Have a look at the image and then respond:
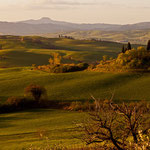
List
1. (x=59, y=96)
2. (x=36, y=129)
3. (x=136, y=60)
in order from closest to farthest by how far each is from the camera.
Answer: (x=36, y=129)
(x=59, y=96)
(x=136, y=60)

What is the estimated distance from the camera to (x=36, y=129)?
41.1m

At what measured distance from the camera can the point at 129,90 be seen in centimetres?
7256

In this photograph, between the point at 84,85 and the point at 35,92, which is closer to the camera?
the point at 35,92

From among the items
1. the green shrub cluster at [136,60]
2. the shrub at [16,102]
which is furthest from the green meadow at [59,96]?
the green shrub cluster at [136,60]

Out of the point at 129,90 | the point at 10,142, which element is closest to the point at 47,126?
the point at 10,142

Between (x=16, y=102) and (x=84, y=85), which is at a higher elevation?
(x=84, y=85)

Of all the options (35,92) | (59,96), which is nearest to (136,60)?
(59,96)

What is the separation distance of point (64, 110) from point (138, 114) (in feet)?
148

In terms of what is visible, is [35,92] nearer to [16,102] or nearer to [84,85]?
[16,102]

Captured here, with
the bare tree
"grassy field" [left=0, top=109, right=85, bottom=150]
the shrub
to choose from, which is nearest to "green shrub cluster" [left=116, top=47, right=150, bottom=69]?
"grassy field" [left=0, top=109, right=85, bottom=150]

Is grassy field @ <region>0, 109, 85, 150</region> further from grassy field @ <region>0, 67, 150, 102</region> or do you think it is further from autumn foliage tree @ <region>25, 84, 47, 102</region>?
grassy field @ <region>0, 67, 150, 102</region>

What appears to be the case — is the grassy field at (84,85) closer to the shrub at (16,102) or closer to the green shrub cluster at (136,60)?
the green shrub cluster at (136,60)

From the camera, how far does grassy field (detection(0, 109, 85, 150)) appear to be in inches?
1227

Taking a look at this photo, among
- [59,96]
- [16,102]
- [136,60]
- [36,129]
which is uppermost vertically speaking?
[136,60]
